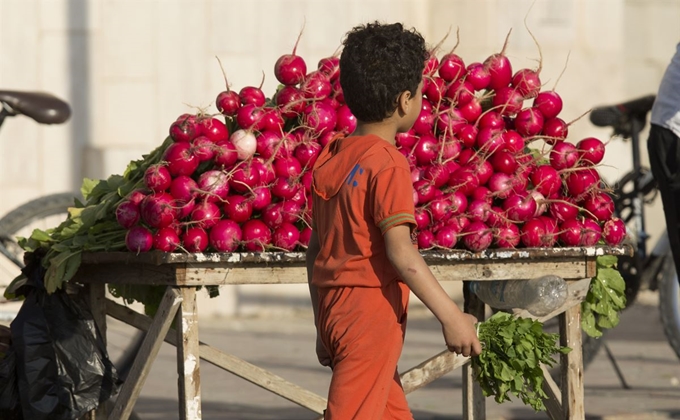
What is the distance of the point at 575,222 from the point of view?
12.8 ft

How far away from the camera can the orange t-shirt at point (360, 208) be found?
2.87m

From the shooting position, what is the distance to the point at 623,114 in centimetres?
621

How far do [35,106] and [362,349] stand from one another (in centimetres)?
311

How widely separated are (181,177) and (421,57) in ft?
3.37

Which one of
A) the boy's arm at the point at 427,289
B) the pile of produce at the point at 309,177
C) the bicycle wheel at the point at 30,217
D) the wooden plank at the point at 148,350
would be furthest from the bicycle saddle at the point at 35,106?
the boy's arm at the point at 427,289

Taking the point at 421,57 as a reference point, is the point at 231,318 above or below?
below

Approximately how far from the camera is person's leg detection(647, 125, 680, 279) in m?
4.65

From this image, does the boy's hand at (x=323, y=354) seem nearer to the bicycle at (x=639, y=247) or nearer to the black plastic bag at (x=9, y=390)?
the black plastic bag at (x=9, y=390)

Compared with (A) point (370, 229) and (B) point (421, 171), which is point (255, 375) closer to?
(B) point (421, 171)

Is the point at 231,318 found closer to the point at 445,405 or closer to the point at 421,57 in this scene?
the point at 445,405

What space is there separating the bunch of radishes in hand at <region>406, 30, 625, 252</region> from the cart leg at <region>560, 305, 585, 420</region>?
0.84 feet

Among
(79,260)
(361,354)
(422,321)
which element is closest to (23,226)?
(79,260)

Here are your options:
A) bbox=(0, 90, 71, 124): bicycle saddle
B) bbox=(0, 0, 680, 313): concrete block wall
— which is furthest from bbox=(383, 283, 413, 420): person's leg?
bbox=(0, 0, 680, 313): concrete block wall

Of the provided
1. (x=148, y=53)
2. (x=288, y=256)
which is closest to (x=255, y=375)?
(x=288, y=256)
